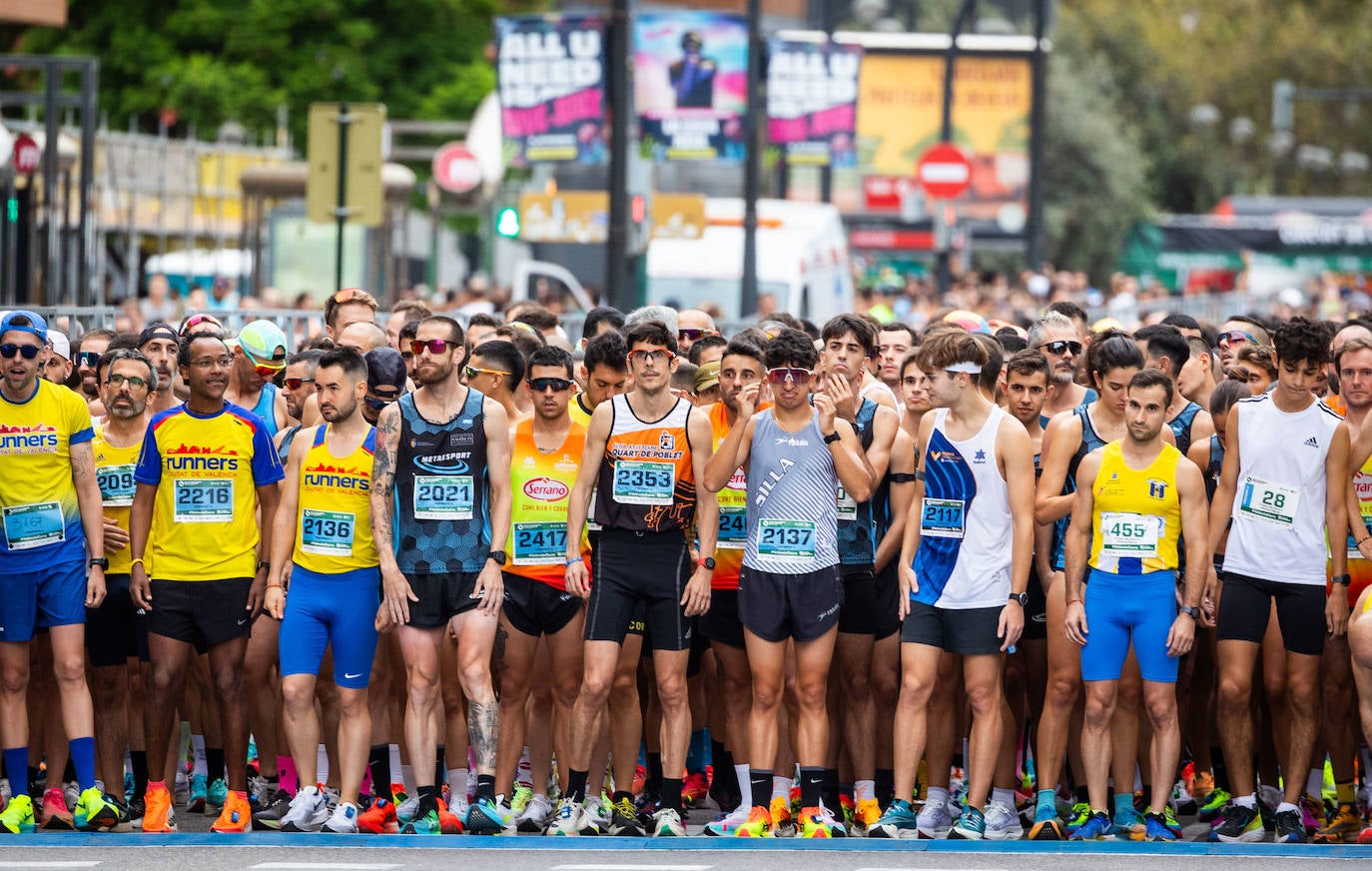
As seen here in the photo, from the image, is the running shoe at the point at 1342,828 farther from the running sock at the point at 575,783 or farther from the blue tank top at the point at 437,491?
the blue tank top at the point at 437,491

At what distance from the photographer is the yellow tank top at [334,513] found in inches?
355

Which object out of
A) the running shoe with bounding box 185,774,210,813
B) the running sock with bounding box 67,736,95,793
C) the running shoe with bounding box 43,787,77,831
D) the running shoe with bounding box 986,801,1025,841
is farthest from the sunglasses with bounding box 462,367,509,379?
the running shoe with bounding box 986,801,1025,841

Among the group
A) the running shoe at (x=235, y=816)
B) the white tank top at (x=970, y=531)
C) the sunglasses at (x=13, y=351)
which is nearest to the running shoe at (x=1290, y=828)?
the white tank top at (x=970, y=531)

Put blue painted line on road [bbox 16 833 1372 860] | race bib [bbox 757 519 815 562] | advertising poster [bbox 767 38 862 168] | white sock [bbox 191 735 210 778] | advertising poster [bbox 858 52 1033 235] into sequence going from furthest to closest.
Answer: advertising poster [bbox 858 52 1033 235]
advertising poster [bbox 767 38 862 168]
white sock [bbox 191 735 210 778]
race bib [bbox 757 519 815 562]
blue painted line on road [bbox 16 833 1372 860]

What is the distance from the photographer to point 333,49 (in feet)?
142

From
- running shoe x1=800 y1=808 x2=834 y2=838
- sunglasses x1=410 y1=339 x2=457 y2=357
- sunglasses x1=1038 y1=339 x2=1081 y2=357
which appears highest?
sunglasses x1=1038 y1=339 x2=1081 y2=357

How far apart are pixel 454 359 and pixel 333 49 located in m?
35.6

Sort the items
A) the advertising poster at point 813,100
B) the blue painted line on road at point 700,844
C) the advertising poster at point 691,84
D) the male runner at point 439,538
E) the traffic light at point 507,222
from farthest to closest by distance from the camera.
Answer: the advertising poster at point 813,100
the advertising poster at point 691,84
the traffic light at point 507,222
the male runner at point 439,538
the blue painted line on road at point 700,844

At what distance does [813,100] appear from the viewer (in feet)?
83.5

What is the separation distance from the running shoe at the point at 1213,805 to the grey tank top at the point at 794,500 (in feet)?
6.64

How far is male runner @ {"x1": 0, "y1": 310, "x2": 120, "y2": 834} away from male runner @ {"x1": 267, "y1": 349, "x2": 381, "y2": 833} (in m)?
0.82

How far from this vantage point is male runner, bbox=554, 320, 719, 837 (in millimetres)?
9055

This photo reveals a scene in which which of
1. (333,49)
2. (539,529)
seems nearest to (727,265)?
(539,529)

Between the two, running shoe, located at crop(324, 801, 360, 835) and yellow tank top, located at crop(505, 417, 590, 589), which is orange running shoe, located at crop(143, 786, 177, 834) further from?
yellow tank top, located at crop(505, 417, 590, 589)
